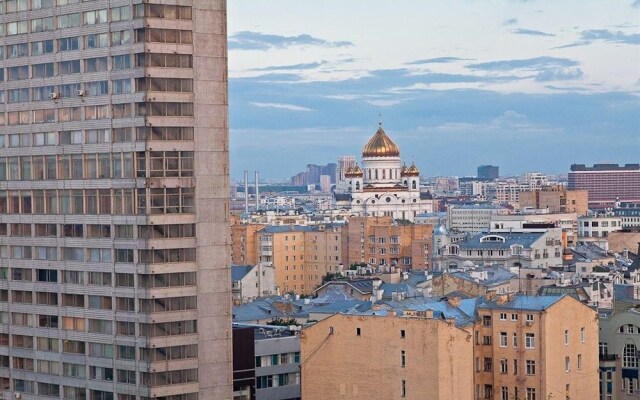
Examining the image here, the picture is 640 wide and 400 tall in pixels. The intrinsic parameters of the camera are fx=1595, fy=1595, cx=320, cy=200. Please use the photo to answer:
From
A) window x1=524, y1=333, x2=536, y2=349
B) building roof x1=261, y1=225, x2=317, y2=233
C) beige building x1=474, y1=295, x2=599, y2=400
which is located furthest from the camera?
building roof x1=261, y1=225, x2=317, y2=233

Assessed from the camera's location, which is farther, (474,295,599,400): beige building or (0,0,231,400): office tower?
(474,295,599,400): beige building

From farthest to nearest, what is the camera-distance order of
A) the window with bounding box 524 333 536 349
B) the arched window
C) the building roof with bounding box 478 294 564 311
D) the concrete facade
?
the arched window
the concrete facade
the building roof with bounding box 478 294 564 311
the window with bounding box 524 333 536 349

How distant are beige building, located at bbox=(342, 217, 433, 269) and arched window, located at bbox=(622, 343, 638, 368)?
8635 centimetres

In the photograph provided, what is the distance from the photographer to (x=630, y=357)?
7525 cm

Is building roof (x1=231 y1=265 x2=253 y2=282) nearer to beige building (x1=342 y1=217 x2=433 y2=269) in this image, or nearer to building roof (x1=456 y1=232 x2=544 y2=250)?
building roof (x1=456 y1=232 x2=544 y2=250)

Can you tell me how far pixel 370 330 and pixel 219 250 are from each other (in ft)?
32.3

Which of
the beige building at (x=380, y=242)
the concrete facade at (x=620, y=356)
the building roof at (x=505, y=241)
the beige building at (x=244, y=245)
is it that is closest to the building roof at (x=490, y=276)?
the concrete facade at (x=620, y=356)

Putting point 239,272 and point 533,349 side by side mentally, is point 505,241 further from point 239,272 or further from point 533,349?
point 533,349

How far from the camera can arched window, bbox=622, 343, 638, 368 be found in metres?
75.1

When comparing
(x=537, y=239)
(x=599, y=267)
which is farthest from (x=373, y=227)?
(x=599, y=267)

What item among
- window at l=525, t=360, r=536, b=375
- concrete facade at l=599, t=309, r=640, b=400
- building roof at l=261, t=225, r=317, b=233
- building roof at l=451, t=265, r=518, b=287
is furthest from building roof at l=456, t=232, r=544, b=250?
window at l=525, t=360, r=536, b=375

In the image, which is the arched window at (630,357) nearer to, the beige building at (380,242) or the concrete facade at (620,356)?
the concrete facade at (620,356)

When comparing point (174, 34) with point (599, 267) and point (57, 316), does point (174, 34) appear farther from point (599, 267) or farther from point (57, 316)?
point (599, 267)

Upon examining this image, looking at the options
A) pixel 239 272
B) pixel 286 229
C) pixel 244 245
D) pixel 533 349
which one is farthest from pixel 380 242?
pixel 533 349
